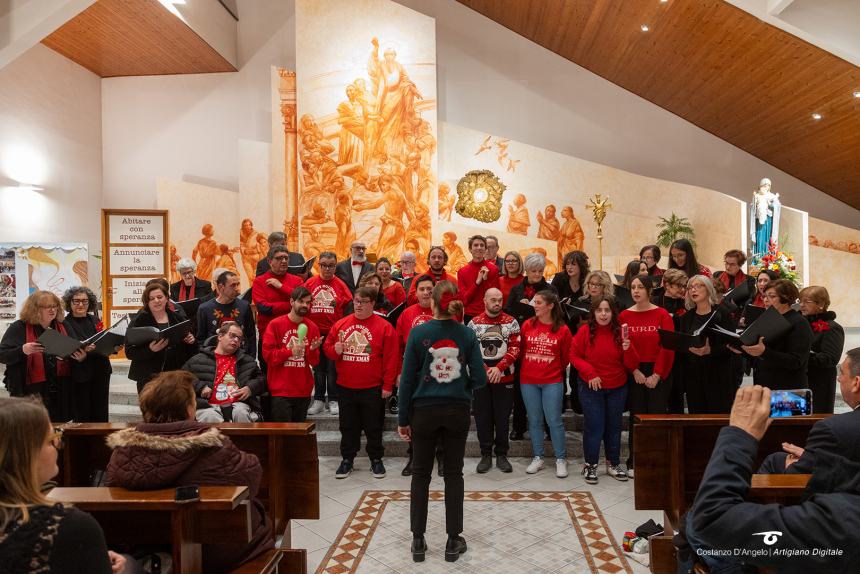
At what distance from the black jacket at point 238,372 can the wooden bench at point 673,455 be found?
266cm

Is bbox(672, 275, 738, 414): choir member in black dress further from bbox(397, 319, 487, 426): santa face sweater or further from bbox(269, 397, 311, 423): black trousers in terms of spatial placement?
bbox(269, 397, 311, 423): black trousers

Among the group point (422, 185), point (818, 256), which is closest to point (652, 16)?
point (422, 185)

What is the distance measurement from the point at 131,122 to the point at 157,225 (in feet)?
11.7

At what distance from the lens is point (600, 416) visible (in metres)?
4.64

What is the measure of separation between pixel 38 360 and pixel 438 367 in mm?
3166

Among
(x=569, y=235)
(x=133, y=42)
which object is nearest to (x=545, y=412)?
(x=569, y=235)

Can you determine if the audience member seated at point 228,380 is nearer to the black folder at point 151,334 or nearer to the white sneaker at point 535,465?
the black folder at point 151,334

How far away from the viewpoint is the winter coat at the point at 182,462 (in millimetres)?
2051

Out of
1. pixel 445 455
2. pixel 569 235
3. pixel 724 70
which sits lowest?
pixel 445 455

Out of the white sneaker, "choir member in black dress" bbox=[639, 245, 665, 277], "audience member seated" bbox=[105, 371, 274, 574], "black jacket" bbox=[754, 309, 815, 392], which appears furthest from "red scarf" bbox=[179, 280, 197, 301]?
"black jacket" bbox=[754, 309, 815, 392]

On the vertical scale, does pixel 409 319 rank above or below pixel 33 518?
above

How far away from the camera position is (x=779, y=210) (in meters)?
10.5

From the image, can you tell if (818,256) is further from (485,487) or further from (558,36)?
(485,487)

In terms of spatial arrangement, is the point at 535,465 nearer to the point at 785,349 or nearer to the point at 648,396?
the point at 648,396
